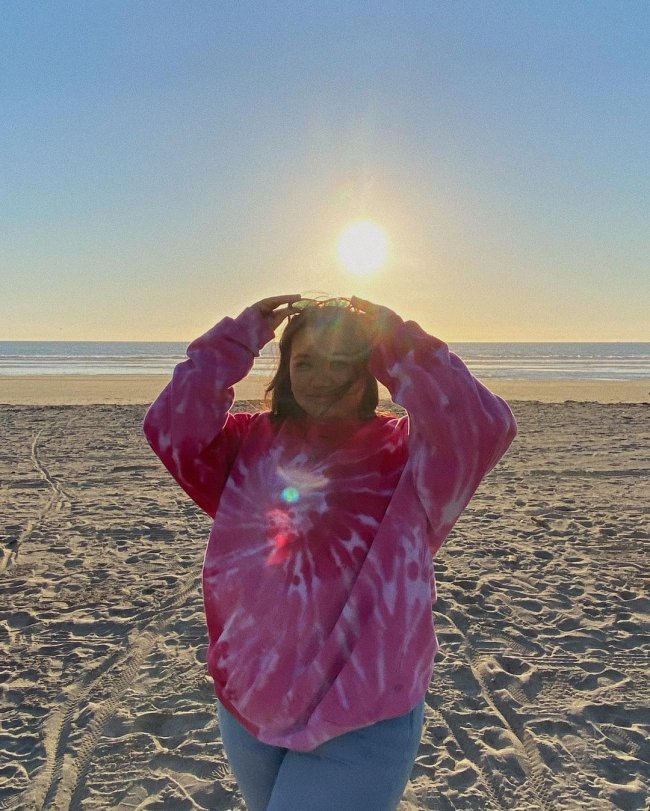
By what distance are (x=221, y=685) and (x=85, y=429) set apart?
12.2 metres

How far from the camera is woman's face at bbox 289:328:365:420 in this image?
1567mm

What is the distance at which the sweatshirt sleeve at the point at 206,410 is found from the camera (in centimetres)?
168

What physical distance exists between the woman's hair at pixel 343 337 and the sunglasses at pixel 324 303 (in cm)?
1

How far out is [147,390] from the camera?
23.8 m

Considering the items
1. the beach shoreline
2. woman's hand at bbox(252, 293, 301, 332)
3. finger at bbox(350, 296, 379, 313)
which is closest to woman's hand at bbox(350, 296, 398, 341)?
finger at bbox(350, 296, 379, 313)

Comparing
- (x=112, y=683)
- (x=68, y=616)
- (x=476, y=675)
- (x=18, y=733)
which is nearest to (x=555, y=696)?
(x=476, y=675)

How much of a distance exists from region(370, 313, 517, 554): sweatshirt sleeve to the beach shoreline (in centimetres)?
1738

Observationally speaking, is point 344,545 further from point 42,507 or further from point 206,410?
point 42,507

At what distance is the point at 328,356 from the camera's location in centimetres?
156

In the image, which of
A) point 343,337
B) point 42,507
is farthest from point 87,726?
point 42,507

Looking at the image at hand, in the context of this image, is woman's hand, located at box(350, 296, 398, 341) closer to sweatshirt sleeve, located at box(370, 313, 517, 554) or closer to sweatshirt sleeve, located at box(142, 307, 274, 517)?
sweatshirt sleeve, located at box(370, 313, 517, 554)

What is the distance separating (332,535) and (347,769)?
51 centimetres

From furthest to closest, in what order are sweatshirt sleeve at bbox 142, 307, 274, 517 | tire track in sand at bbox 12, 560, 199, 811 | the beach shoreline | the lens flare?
the beach shoreline
tire track in sand at bbox 12, 560, 199, 811
sweatshirt sleeve at bbox 142, 307, 274, 517
the lens flare

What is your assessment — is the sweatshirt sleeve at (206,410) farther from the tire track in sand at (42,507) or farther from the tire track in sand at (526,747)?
the tire track in sand at (42,507)
